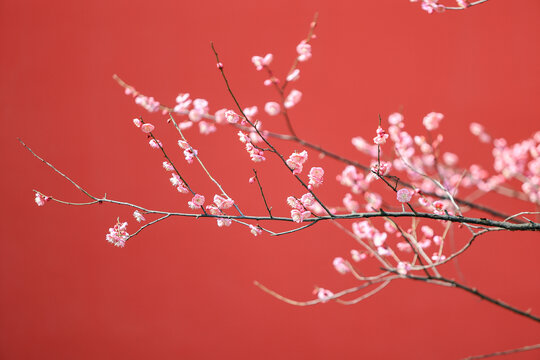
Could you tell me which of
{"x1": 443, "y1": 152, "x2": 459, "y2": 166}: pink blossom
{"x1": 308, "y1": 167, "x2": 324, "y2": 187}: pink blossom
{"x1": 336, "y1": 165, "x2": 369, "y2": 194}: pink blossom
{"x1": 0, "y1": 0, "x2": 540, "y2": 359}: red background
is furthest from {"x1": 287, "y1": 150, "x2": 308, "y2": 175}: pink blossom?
{"x1": 443, "y1": 152, "x2": 459, "y2": 166}: pink blossom

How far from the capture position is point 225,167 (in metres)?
2.01

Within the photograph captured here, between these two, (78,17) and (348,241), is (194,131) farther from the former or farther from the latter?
(348,241)

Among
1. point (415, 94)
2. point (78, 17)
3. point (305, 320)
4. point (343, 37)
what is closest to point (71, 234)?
point (78, 17)

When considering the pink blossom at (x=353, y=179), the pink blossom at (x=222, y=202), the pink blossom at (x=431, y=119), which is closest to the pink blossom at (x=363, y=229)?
the pink blossom at (x=353, y=179)

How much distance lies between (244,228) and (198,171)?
1.21 ft

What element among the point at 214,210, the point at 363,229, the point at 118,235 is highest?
the point at 363,229

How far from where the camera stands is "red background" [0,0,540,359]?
1956 millimetres

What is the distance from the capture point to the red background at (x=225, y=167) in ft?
6.42

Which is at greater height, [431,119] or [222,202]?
[431,119]

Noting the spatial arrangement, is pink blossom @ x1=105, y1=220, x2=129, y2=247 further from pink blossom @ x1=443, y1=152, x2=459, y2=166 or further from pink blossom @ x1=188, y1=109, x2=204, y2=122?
pink blossom @ x1=443, y1=152, x2=459, y2=166

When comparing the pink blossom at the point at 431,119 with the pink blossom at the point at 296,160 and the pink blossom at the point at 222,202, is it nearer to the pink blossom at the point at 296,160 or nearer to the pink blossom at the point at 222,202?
the pink blossom at the point at 296,160

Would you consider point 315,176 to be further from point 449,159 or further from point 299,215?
point 449,159

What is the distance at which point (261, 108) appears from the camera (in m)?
2.00

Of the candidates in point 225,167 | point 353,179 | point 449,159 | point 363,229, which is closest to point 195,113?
point 353,179
